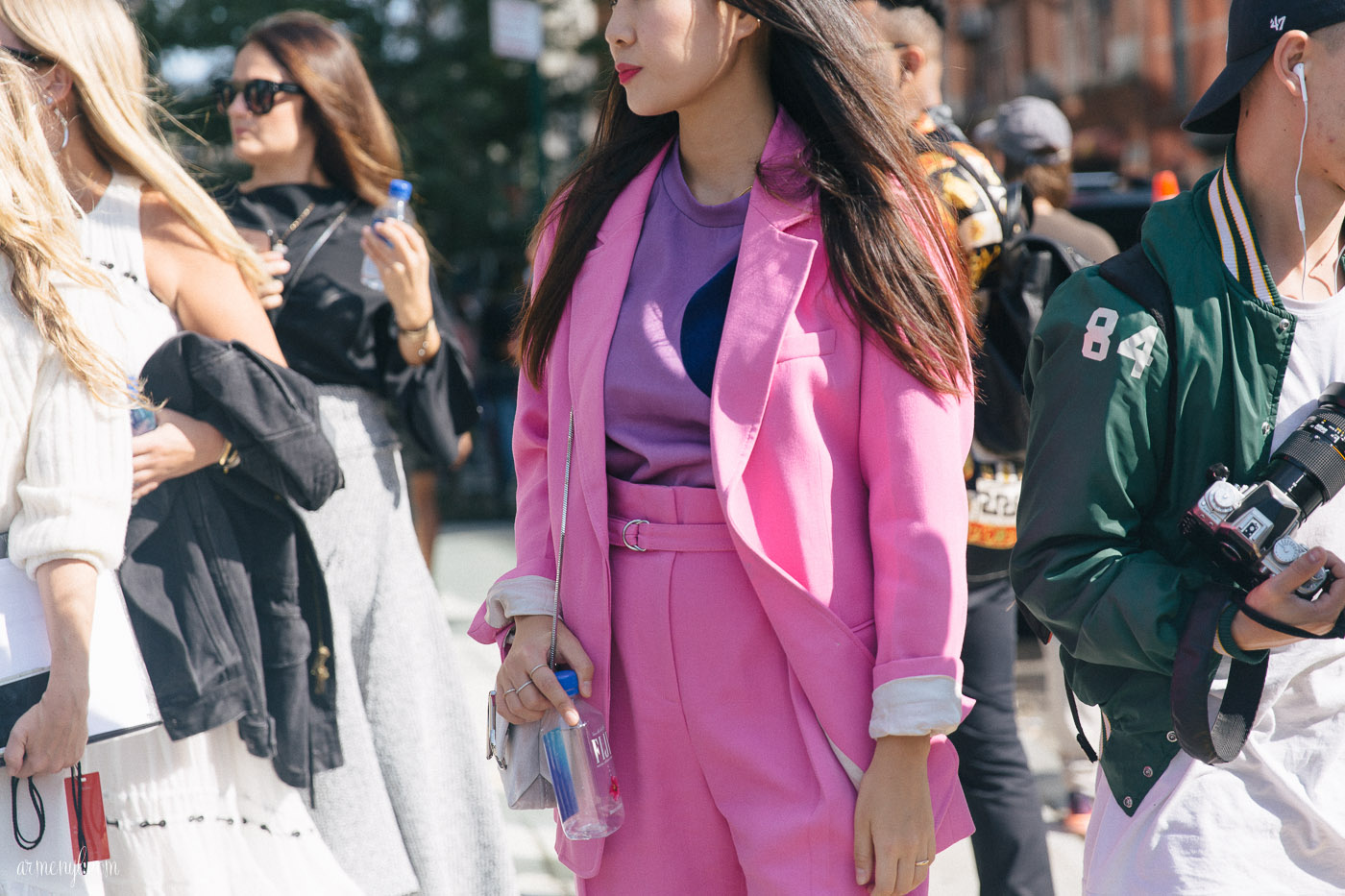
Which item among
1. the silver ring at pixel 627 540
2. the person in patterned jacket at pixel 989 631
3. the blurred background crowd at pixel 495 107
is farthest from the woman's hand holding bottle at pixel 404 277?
the blurred background crowd at pixel 495 107

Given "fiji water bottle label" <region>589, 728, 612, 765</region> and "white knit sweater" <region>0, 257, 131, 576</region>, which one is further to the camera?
"white knit sweater" <region>0, 257, 131, 576</region>

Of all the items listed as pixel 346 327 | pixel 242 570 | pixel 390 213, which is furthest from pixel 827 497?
pixel 390 213

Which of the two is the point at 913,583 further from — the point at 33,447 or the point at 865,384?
the point at 33,447

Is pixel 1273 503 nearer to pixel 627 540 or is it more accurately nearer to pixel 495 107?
pixel 627 540

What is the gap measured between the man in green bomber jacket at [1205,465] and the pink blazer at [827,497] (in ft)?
0.56

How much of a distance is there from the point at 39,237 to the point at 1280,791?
2145 mm

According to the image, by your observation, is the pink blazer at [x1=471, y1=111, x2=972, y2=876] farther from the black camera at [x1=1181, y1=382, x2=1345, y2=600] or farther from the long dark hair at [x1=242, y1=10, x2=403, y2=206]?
the long dark hair at [x1=242, y1=10, x2=403, y2=206]

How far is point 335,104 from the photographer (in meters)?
3.91

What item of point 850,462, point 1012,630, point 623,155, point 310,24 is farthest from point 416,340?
point 850,462

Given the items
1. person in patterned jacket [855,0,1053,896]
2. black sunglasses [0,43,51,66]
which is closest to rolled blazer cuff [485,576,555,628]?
person in patterned jacket [855,0,1053,896]

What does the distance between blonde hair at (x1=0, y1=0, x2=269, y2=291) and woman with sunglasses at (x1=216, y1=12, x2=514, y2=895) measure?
719 millimetres

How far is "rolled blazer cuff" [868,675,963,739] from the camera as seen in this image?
1.77 meters

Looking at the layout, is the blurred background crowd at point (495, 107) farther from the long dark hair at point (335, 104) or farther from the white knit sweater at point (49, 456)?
the white knit sweater at point (49, 456)

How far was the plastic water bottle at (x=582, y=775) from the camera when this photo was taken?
6.22 ft
